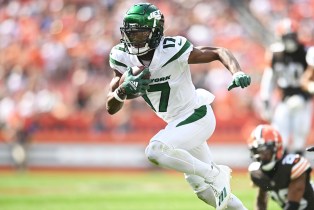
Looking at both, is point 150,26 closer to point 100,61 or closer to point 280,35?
point 280,35

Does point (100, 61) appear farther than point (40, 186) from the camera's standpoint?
Yes

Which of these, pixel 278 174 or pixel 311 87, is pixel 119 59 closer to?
pixel 278 174

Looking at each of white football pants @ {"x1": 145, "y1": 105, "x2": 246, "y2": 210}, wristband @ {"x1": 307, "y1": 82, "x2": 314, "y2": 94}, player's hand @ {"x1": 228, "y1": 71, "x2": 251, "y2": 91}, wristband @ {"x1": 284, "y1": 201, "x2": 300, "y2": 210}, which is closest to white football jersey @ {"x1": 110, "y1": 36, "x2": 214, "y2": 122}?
white football pants @ {"x1": 145, "y1": 105, "x2": 246, "y2": 210}

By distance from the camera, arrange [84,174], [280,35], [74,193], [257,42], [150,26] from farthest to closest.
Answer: [257,42] < [84,174] < [74,193] < [280,35] < [150,26]

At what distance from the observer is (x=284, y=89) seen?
437 inches

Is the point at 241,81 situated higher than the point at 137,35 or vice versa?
the point at 137,35

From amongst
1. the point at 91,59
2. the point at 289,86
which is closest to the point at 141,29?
the point at 289,86

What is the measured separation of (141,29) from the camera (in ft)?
20.8

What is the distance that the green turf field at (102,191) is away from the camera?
33.8ft

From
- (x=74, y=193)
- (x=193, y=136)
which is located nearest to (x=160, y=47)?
(x=193, y=136)

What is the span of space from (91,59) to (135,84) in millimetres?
11695

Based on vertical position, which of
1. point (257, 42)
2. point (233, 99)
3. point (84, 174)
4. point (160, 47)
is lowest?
point (84, 174)

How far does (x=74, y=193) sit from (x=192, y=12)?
756cm

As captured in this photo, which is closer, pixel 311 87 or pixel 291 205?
pixel 291 205
